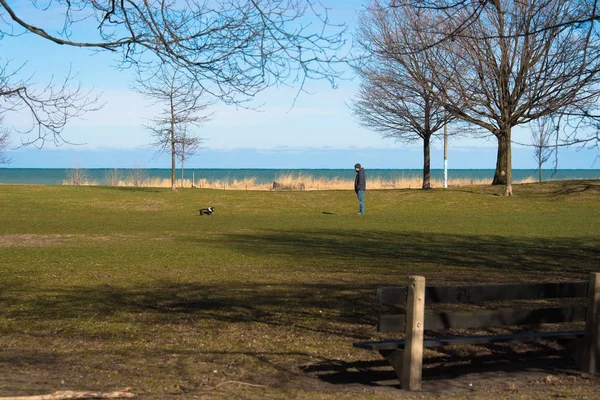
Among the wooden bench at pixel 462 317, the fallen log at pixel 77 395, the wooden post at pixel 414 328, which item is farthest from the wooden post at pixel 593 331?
the fallen log at pixel 77 395

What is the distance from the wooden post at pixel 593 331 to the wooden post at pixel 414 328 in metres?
1.62

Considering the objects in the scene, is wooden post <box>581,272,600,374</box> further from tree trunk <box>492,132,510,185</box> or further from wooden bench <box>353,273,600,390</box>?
tree trunk <box>492,132,510,185</box>

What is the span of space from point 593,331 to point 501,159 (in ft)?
114

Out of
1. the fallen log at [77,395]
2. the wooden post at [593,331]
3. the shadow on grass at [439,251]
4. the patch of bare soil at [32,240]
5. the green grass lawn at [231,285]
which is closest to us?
the fallen log at [77,395]

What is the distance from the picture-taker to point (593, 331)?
6426mm

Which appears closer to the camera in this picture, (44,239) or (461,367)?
(461,367)

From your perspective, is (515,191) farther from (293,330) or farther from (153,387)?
(153,387)

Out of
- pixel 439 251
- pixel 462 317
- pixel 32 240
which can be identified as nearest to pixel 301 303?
pixel 462 317

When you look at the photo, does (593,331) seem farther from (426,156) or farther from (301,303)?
(426,156)

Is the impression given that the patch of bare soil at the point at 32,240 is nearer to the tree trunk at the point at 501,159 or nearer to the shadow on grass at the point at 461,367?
the shadow on grass at the point at 461,367

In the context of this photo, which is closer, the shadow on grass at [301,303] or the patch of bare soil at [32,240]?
the shadow on grass at [301,303]

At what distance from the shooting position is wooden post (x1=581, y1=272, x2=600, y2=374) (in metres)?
6.34

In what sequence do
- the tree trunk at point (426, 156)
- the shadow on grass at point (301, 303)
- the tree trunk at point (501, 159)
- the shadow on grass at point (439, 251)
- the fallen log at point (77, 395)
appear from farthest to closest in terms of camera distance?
the tree trunk at point (426, 156) → the tree trunk at point (501, 159) → the shadow on grass at point (439, 251) → the shadow on grass at point (301, 303) → the fallen log at point (77, 395)

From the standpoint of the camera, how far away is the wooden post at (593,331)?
6340 mm
